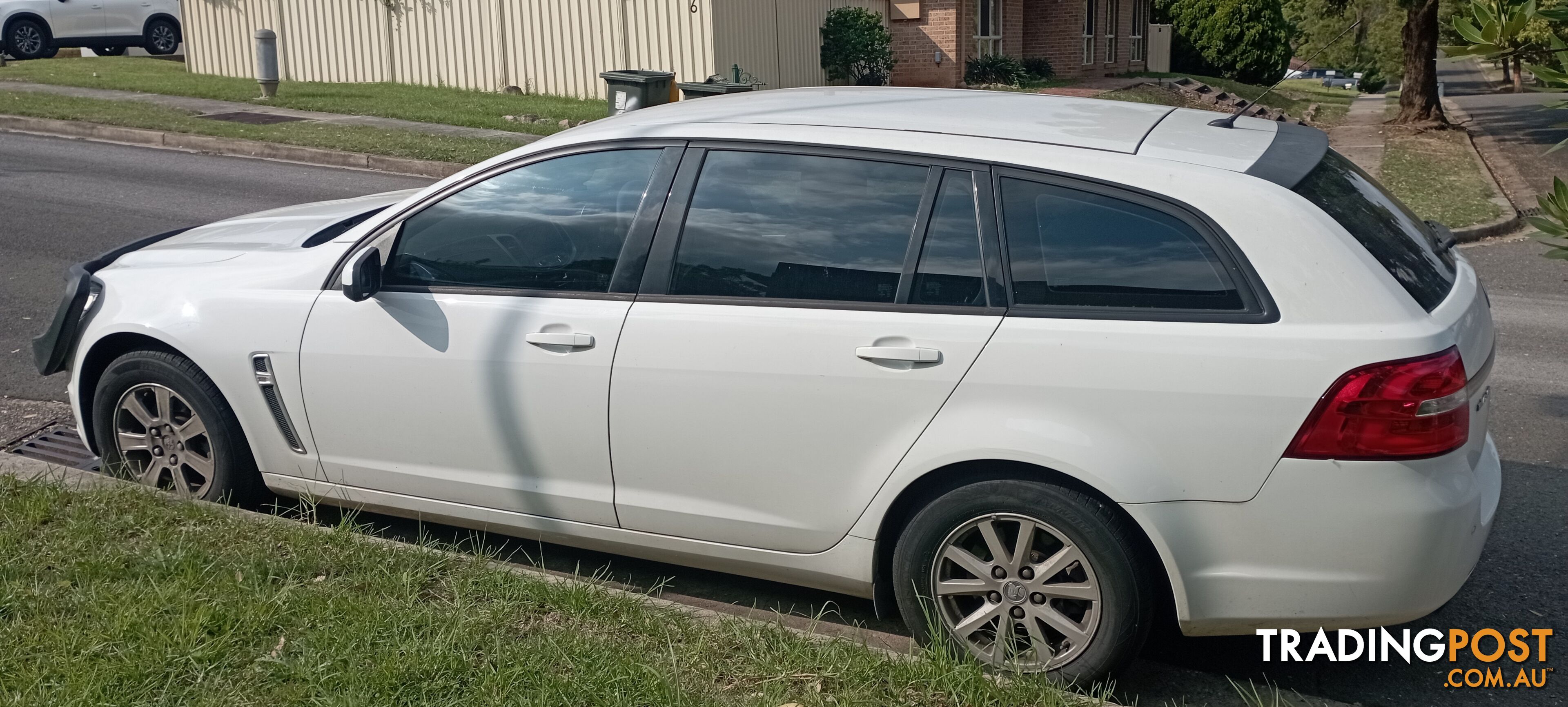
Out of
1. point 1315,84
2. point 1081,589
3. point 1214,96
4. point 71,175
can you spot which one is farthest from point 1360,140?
point 1315,84

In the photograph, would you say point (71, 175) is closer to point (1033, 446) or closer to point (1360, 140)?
point (1033, 446)

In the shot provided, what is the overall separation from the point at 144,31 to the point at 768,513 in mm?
25371

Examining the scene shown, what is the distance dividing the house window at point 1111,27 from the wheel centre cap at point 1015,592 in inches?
1376

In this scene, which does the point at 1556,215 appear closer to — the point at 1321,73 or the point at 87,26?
the point at 87,26

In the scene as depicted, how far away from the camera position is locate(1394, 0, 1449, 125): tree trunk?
20734mm

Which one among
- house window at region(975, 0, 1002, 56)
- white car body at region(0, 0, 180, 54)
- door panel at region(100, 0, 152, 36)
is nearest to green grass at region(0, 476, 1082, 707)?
white car body at region(0, 0, 180, 54)

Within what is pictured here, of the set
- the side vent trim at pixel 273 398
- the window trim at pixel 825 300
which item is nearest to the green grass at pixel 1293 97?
the window trim at pixel 825 300

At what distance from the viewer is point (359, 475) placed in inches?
175

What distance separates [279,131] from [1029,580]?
14.1 metres

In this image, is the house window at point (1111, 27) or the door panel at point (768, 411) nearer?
the door panel at point (768, 411)

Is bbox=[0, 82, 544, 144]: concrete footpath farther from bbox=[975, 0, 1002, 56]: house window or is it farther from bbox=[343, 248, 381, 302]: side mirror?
bbox=[975, 0, 1002, 56]: house window

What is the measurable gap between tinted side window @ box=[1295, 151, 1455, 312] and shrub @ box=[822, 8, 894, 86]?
20836 mm

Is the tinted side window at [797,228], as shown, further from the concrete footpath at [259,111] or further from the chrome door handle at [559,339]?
the concrete footpath at [259,111]

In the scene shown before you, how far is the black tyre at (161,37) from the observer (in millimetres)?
25078
